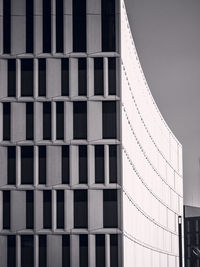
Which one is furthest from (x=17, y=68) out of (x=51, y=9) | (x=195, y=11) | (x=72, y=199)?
(x=195, y=11)

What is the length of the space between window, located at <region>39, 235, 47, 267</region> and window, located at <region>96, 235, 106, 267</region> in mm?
3024

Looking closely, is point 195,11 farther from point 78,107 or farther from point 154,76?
point 78,107

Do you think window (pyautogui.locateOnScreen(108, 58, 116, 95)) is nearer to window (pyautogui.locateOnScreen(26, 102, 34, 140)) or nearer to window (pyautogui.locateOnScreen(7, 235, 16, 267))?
window (pyautogui.locateOnScreen(26, 102, 34, 140))

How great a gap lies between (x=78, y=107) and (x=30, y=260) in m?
9.35

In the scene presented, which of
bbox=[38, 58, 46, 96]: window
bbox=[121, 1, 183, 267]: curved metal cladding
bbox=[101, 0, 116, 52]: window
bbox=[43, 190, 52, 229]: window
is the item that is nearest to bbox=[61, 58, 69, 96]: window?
bbox=[38, 58, 46, 96]: window

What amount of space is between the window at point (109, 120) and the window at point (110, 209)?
11.0ft

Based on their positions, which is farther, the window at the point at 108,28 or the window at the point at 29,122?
the window at the point at 29,122

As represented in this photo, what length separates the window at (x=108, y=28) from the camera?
6366cm

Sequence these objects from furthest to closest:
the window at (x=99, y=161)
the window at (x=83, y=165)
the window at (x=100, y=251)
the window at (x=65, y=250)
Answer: the window at (x=99, y=161)
the window at (x=83, y=165)
the window at (x=100, y=251)
the window at (x=65, y=250)

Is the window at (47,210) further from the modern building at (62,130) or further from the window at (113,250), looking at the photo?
the window at (113,250)

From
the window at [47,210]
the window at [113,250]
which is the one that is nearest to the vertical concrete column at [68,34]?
the window at [47,210]

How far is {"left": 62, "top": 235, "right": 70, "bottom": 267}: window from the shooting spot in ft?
204

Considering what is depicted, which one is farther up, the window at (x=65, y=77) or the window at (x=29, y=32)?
the window at (x=29, y=32)

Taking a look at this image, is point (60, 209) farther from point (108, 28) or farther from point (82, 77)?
point (108, 28)
